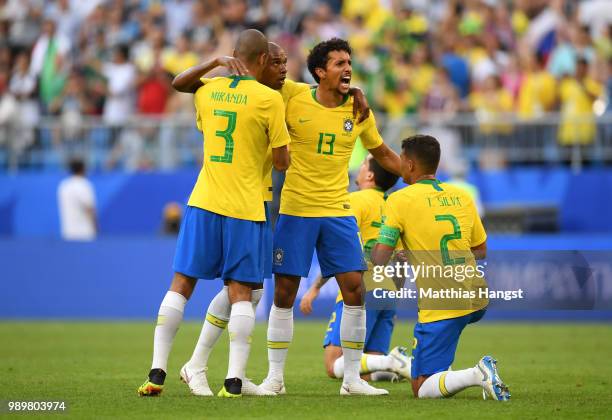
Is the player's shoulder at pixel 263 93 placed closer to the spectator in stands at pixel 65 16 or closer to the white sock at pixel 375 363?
the white sock at pixel 375 363

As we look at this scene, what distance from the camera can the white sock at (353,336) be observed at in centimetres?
924

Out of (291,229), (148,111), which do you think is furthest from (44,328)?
(291,229)

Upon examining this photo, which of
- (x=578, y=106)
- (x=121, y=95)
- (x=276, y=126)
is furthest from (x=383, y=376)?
(x=121, y=95)

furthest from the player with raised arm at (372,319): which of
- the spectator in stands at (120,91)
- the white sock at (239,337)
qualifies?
the spectator in stands at (120,91)

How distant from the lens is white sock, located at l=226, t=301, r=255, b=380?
857cm

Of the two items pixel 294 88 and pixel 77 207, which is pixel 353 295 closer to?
pixel 294 88

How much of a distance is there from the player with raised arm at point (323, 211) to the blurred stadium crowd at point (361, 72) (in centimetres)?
932

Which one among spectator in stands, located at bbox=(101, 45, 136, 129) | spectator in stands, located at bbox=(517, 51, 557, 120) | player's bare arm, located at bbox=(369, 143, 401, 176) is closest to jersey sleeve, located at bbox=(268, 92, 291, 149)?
player's bare arm, located at bbox=(369, 143, 401, 176)

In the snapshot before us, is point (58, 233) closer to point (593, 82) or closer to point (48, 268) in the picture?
point (48, 268)

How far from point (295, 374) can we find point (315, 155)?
8.74 feet

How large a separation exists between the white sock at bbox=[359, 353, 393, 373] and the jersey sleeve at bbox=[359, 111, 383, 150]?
76.4 inches

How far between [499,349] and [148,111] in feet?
30.3

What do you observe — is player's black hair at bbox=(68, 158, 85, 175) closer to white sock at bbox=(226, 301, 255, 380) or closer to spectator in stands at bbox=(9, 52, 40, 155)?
spectator in stands at bbox=(9, 52, 40, 155)

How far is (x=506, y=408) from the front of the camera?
26.3 feet
